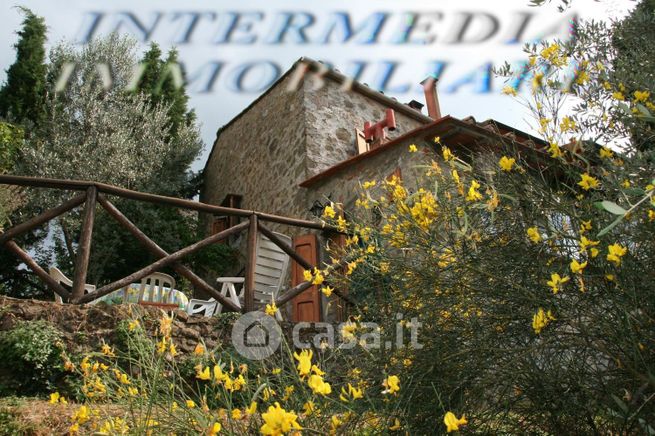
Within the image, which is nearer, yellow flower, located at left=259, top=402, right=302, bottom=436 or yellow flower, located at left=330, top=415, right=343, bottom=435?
yellow flower, located at left=259, top=402, right=302, bottom=436

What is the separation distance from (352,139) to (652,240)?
8059 millimetres

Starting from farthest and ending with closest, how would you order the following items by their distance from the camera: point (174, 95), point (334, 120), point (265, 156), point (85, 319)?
point (174, 95)
point (265, 156)
point (334, 120)
point (85, 319)

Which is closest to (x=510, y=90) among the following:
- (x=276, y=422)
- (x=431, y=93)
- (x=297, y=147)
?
(x=276, y=422)

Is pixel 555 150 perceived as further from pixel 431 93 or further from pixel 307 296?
pixel 431 93

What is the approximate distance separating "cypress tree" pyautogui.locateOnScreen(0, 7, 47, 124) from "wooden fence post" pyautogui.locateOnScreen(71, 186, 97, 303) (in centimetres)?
855

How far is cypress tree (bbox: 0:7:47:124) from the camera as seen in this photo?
11562 mm

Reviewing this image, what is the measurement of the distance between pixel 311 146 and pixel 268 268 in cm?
412

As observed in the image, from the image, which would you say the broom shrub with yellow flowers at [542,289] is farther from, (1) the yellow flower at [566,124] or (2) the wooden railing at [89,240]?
(2) the wooden railing at [89,240]

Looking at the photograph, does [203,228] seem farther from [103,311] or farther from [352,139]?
[103,311]

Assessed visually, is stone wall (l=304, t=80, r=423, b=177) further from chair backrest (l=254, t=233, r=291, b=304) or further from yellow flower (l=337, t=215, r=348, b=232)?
yellow flower (l=337, t=215, r=348, b=232)

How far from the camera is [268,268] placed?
5.14m

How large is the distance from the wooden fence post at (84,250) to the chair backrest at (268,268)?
1.64 metres

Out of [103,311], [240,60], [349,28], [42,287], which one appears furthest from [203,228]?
[103,311]

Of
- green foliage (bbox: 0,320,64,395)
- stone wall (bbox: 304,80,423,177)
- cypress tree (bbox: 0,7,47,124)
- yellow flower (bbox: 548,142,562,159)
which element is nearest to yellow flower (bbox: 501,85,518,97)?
yellow flower (bbox: 548,142,562,159)
